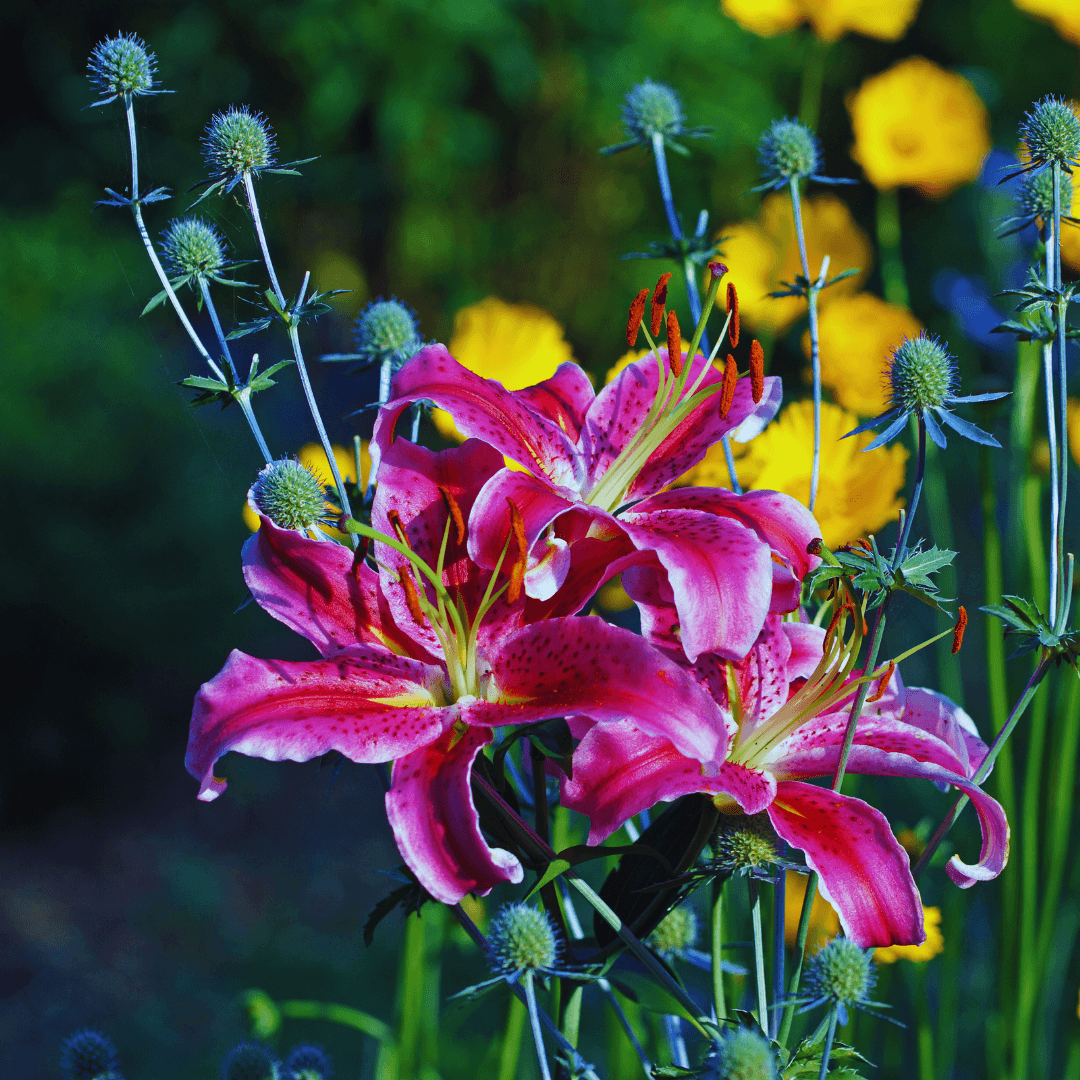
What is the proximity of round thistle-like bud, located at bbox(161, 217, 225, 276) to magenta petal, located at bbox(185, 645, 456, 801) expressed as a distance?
0.25 meters

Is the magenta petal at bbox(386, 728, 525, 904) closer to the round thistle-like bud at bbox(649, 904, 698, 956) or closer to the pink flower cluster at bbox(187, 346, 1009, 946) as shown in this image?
the pink flower cluster at bbox(187, 346, 1009, 946)

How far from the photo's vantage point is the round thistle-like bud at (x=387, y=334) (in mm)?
820

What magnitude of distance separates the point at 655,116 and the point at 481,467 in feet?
1.45

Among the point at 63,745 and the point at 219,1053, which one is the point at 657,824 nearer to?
the point at 219,1053

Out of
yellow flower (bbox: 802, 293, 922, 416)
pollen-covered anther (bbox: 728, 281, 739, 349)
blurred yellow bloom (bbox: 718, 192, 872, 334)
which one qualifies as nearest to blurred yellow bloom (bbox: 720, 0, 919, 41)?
blurred yellow bloom (bbox: 718, 192, 872, 334)

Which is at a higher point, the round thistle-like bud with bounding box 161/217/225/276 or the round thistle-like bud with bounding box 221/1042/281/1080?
the round thistle-like bud with bounding box 161/217/225/276

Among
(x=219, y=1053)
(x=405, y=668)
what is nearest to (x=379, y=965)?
(x=219, y=1053)

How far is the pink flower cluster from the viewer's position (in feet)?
1.82

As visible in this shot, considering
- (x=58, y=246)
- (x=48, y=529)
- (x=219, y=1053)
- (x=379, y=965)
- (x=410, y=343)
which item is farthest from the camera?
(x=58, y=246)

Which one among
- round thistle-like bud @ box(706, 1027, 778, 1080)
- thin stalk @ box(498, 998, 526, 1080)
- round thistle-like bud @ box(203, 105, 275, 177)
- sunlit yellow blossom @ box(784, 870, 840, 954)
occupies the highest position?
round thistle-like bud @ box(203, 105, 275, 177)

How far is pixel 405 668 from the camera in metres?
0.68

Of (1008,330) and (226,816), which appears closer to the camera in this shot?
(1008,330)

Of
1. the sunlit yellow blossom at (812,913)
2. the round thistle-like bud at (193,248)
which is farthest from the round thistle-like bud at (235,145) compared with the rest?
the sunlit yellow blossom at (812,913)

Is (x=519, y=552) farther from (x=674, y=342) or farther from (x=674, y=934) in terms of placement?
(x=674, y=934)
